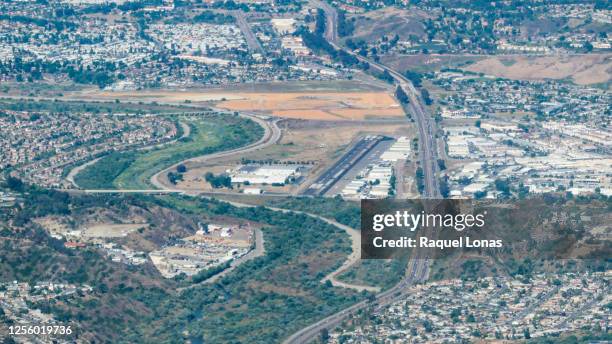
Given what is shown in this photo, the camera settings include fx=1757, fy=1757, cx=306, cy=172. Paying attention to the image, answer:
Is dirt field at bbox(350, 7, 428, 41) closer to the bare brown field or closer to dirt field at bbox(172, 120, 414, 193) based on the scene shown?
the bare brown field

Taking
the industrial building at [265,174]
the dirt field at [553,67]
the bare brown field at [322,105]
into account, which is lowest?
the industrial building at [265,174]

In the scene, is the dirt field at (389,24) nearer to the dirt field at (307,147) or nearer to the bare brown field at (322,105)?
the bare brown field at (322,105)

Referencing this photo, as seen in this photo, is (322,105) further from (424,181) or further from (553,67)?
(424,181)

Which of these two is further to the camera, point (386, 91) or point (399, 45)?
point (399, 45)

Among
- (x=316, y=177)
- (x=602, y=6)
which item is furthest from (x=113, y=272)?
(x=602, y=6)

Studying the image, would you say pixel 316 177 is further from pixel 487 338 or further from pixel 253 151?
pixel 487 338

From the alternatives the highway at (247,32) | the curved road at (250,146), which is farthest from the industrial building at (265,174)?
the highway at (247,32)
